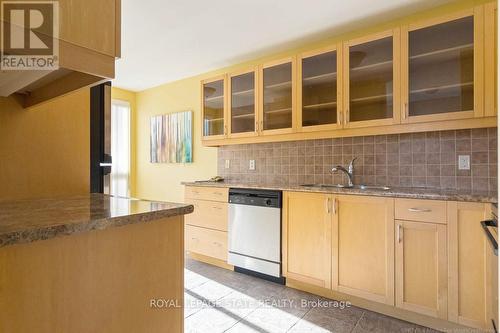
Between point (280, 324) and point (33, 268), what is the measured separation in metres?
1.67

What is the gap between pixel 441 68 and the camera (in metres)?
2.07

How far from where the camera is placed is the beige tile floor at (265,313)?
6.12 feet

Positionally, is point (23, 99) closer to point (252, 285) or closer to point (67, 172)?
point (67, 172)

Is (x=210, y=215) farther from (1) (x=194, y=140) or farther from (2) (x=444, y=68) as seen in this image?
(2) (x=444, y=68)

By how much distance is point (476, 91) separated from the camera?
1885mm

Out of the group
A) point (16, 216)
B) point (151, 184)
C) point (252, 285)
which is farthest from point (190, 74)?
point (16, 216)

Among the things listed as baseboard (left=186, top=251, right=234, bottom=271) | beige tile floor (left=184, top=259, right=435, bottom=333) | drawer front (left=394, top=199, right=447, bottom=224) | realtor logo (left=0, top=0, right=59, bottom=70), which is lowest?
beige tile floor (left=184, top=259, right=435, bottom=333)

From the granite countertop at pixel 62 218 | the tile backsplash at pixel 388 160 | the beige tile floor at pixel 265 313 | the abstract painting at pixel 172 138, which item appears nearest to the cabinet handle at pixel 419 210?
the tile backsplash at pixel 388 160

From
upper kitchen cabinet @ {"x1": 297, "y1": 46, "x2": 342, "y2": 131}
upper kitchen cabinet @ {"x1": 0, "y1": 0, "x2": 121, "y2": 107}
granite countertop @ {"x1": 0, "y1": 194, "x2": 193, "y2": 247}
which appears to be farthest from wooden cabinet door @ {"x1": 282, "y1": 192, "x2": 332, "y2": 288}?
upper kitchen cabinet @ {"x1": 0, "y1": 0, "x2": 121, "y2": 107}

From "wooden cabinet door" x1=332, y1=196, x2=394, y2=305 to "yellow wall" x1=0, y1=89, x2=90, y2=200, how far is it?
1757 millimetres

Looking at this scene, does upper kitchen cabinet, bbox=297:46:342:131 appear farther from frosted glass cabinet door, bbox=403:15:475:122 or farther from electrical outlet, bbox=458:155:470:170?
electrical outlet, bbox=458:155:470:170

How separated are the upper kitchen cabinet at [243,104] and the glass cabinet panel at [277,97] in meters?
0.12

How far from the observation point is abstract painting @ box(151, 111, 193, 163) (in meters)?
3.97

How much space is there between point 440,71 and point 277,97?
138 cm
